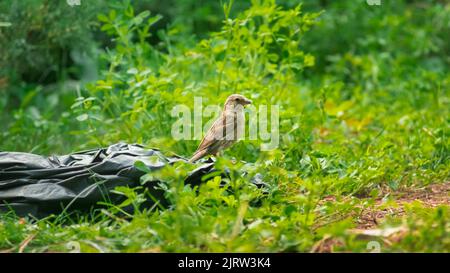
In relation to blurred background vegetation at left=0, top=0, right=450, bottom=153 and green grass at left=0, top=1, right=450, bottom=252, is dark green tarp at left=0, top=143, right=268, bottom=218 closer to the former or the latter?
green grass at left=0, top=1, right=450, bottom=252

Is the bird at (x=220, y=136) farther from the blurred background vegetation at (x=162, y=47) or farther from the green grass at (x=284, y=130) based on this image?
the blurred background vegetation at (x=162, y=47)

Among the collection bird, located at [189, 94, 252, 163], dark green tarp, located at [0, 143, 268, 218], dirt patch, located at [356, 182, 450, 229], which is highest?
bird, located at [189, 94, 252, 163]

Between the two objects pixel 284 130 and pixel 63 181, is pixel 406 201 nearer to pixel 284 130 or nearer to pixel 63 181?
pixel 284 130

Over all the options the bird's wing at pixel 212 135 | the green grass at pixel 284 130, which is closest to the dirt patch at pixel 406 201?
the green grass at pixel 284 130

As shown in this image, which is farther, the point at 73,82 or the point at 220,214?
the point at 73,82

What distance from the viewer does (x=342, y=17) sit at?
11.2m

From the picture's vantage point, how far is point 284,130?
6305 mm

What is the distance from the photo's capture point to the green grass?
13.9 feet

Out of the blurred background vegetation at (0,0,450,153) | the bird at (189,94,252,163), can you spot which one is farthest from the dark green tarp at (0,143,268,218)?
the blurred background vegetation at (0,0,450,153)

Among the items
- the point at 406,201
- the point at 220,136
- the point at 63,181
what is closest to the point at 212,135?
the point at 220,136

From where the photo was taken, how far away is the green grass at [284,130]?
4.23 metres
